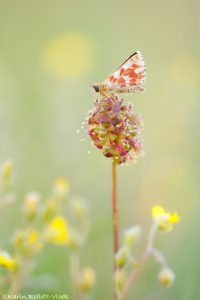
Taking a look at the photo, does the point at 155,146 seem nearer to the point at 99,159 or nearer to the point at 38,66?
the point at 99,159

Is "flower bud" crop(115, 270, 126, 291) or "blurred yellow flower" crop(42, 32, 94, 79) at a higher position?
"blurred yellow flower" crop(42, 32, 94, 79)

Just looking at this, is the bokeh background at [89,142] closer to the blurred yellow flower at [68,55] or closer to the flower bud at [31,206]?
the blurred yellow flower at [68,55]

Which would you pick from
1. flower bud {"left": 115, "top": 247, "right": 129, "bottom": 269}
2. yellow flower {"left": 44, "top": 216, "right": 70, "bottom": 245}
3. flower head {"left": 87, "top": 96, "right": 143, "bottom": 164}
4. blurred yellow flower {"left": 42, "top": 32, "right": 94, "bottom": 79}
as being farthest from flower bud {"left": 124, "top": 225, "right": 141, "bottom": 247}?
blurred yellow flower {"left": 42, "top": 32, "right": 94, "bottom": 79}

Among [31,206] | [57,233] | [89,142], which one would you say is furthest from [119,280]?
[89,142]

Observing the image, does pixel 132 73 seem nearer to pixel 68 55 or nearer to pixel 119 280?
pixel 119 280

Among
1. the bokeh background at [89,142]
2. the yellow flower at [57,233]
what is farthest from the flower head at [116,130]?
the bokeh background at [89,142]

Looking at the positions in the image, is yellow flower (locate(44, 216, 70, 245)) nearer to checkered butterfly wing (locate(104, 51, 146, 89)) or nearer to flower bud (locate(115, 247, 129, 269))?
flower bud (locate(115, 247, 129, 269))

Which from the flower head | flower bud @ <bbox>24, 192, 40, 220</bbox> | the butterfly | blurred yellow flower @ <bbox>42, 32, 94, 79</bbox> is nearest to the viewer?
the flower head
